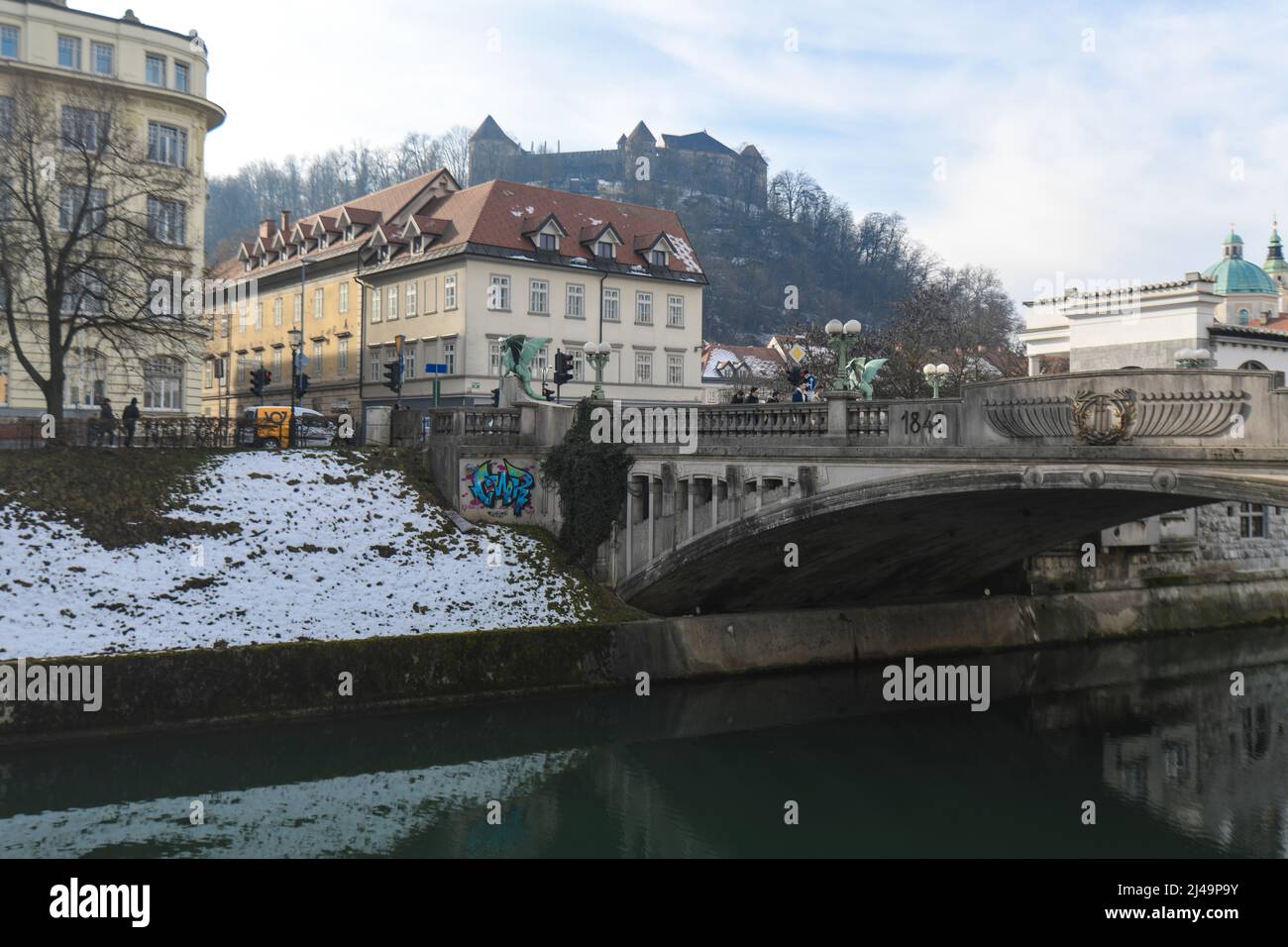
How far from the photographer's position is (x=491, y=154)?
154000 mm

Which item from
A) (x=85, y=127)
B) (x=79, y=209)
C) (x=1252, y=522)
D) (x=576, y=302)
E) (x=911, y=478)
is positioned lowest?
(x=1252, y=522)

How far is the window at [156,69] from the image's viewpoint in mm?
46750

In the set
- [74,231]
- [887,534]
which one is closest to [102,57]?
[74,231]

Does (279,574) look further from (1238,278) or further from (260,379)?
(1238,278)

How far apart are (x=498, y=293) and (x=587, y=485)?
80.5 feet

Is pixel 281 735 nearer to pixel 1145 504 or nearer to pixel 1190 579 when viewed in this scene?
pixel 1145 504

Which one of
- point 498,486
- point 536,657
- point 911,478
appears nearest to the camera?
point 911,478

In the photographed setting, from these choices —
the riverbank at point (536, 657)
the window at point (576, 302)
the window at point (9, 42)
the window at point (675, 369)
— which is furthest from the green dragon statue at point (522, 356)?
the window at point (675, 369)

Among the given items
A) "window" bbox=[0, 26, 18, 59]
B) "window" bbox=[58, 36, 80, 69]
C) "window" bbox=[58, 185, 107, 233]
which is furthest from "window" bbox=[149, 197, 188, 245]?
"window" bbox=[0, 26, 18, 59]

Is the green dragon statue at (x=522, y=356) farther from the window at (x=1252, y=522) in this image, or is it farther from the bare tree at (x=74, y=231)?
the window at (x=1252, y=522)

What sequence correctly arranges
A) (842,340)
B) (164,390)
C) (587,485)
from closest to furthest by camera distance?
(842,340), (587,485), (164,390)

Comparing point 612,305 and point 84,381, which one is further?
point 612,305

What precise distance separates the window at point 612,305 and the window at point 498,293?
18.4 ft
